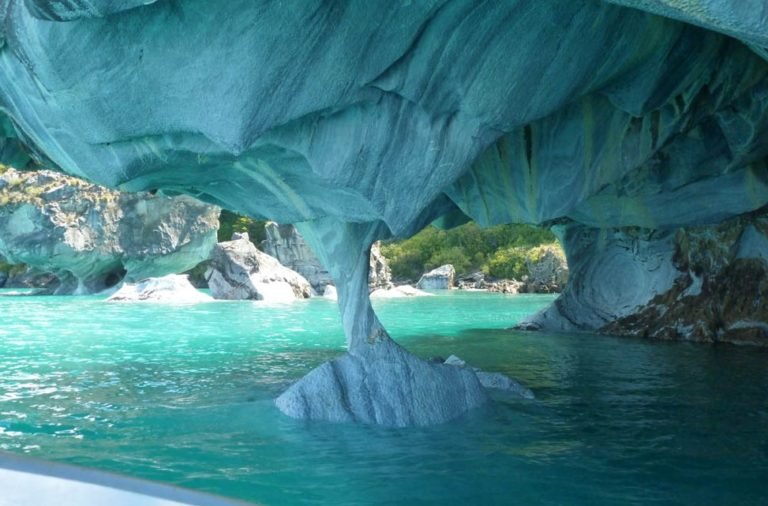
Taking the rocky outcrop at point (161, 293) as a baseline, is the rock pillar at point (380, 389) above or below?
below

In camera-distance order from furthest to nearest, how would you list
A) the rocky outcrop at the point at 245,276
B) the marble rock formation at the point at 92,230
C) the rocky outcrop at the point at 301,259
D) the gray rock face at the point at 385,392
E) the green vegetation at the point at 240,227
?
the green vegetation at the point at 240,227
the rocky outcrop at the point at 301,259
the marble rock formation at the point at 92,230
the rocky outcrop at the point at 245,276
the gray rock face at the point at 385,392

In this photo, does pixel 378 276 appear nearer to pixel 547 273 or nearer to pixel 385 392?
pixel 547 273

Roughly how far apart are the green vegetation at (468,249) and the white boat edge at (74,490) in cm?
3603

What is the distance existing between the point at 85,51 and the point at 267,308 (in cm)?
1766

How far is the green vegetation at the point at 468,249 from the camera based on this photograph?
3769 cm

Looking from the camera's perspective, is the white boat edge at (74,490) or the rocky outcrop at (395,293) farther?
the rocky outcrop at (395,293)

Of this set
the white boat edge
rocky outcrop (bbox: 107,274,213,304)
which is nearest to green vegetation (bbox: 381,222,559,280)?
rocky outcrop (bbox: 107,274,213,304)

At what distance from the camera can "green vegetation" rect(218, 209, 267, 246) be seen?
Answer: 137 ft

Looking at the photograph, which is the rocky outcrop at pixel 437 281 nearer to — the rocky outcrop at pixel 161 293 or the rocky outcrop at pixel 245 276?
the rocky outcrop at pixel 245 276

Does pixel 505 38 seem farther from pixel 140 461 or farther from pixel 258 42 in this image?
pixel 140 461

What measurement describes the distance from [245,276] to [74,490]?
87.1 ft

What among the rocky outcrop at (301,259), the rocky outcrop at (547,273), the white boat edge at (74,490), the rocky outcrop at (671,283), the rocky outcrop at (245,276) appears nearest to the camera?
the white boat edge at (74,490)

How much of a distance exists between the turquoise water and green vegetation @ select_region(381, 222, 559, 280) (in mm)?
26649

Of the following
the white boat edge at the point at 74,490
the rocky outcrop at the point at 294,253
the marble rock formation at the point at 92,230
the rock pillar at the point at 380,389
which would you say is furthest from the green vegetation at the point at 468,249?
the white boat edge at the point at 74,490
